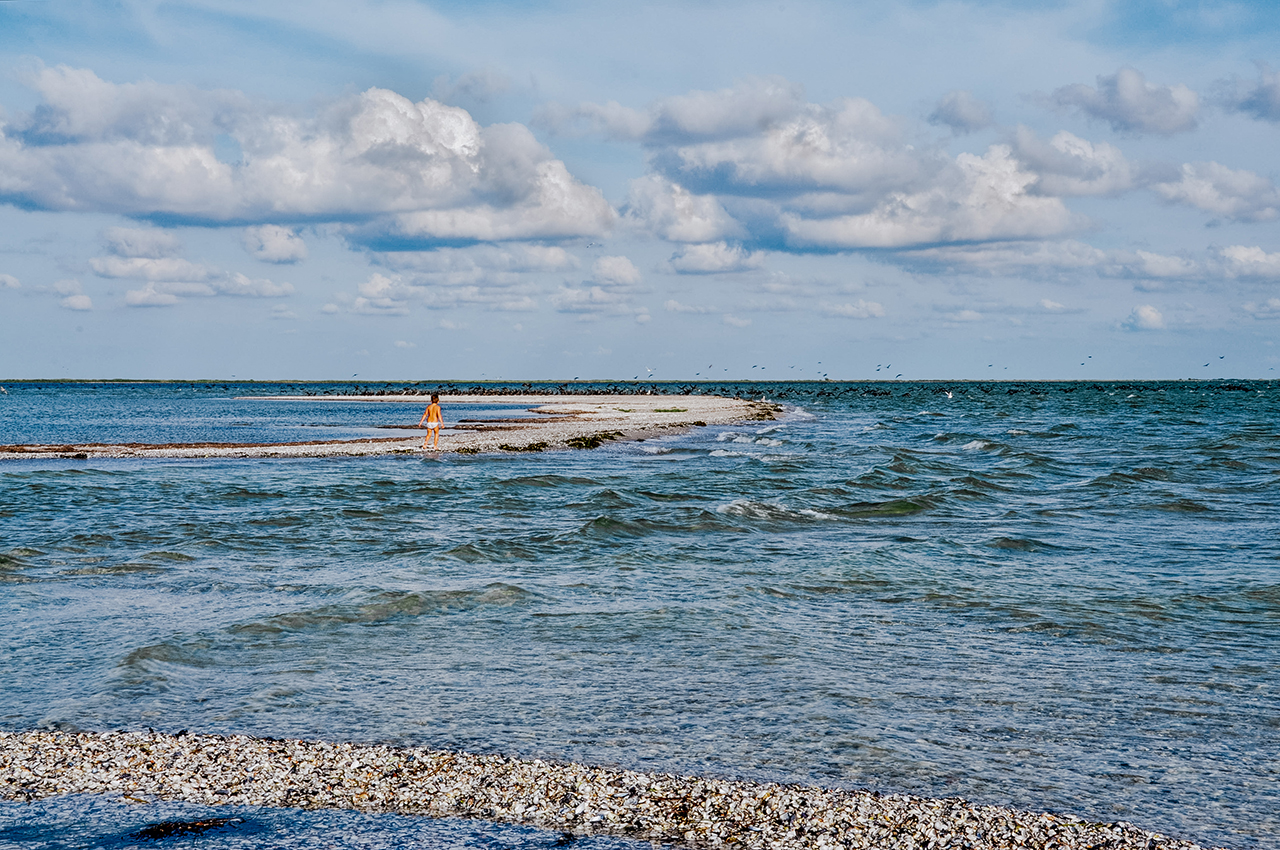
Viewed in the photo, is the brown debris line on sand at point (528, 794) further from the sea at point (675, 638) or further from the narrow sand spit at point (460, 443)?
the narrow sand spit at point (460, 443)

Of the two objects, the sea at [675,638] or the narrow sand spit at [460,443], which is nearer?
the sea at [675,638]

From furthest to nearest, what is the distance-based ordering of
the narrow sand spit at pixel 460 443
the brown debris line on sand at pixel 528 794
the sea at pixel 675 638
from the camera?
1. the narrow sand spit at pixel 460 443
2. the sea at pixel 675 638
3. the brown debris line on sand at pixel 528 794

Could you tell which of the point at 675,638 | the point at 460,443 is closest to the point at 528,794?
the point at 675,638

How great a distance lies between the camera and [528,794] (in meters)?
7.68

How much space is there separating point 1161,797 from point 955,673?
3.52 m

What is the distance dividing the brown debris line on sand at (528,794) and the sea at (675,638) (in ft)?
0.98

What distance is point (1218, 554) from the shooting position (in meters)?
19.8

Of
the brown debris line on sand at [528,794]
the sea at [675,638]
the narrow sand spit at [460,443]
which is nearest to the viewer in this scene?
the brown debris line on sand at [528,794]

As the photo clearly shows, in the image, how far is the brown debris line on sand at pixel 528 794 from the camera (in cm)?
700

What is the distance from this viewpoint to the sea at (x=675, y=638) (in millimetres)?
8273

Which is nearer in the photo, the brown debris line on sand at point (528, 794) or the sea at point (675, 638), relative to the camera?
the brown debris line on sand at point (528, 794)

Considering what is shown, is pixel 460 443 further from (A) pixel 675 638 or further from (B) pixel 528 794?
(B) pixel 528 794

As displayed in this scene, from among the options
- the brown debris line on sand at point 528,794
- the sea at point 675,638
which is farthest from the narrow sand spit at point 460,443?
the brown debris line on sand at point 528,794

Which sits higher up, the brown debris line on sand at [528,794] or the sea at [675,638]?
the brown debris line on sand at [528,794]
